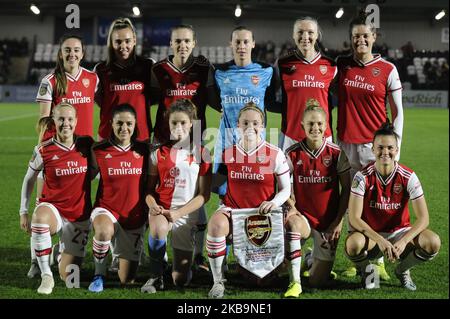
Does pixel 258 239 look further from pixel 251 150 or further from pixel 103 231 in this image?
pixel 103 231

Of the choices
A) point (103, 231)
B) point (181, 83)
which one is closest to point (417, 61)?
point (181, 83)

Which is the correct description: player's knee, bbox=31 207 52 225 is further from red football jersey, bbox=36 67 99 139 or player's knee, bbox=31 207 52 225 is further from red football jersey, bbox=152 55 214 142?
red football jersey, bbox=152 55 214 142

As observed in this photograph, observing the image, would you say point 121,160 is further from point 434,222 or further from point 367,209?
point 434,222

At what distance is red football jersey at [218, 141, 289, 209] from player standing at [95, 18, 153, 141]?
2.82ft

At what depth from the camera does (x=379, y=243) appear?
Answer: 312cm

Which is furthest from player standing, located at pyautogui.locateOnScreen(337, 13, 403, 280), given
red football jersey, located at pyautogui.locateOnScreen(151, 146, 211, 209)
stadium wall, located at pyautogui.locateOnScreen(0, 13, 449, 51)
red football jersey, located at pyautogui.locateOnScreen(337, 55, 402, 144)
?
stadium wall, located at pyautogui.locateOnScreen(0, 13, 449, 51)

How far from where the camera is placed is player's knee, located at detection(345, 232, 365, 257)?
3.19 m

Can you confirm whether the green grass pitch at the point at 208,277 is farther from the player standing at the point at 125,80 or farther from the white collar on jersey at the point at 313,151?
the player standing at the point at 125,80

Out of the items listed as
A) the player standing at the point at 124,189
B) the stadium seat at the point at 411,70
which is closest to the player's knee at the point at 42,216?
the player standing at the point at 124,189

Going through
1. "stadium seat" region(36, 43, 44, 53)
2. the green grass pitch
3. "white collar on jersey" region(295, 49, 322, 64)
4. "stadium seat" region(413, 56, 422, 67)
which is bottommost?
the green grass pitch

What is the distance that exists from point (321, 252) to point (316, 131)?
2.36 ft

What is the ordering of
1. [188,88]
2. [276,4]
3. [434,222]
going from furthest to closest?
[276,4], [434,222], [188,88]
